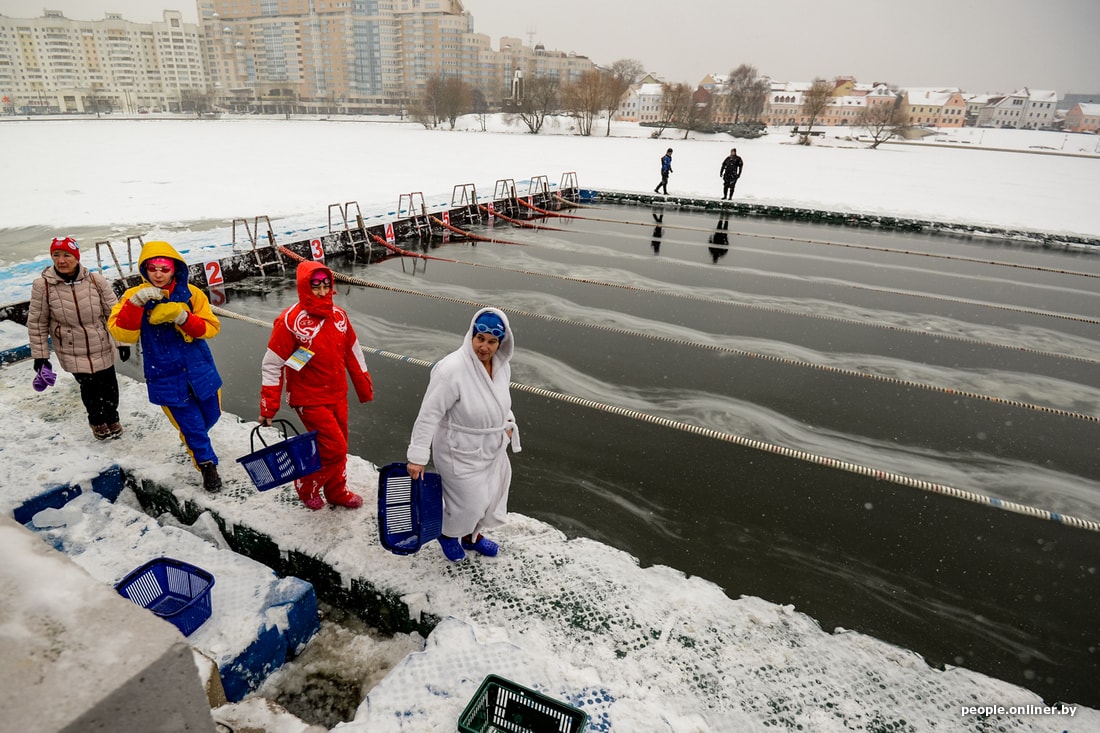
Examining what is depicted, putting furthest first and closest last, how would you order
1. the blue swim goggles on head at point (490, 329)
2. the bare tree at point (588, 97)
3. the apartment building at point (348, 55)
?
the apartment building at point (348, 55)
the bare tree at point (588, 97)
the blue swim goggles on head at point (490, 329)

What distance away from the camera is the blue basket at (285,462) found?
129 inches

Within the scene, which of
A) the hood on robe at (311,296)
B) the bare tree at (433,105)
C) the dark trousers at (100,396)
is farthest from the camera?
the bare tree at (433,105)

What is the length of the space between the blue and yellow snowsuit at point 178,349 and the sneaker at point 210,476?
5 cm

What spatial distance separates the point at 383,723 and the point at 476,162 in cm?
3240

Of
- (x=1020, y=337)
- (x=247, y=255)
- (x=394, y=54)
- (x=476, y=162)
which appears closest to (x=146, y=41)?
(x=394, y=54)

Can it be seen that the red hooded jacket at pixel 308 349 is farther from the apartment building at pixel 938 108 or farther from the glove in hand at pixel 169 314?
the apartment building at pixel 938 108

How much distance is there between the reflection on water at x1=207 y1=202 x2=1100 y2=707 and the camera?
3.63m

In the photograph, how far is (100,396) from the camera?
423cm

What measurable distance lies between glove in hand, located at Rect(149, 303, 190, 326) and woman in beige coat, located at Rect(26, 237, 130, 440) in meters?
1.09

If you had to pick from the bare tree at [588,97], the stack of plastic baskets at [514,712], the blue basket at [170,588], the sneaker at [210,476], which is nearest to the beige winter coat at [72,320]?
the sneaker at [210,476]

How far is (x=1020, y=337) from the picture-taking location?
852 centimetres

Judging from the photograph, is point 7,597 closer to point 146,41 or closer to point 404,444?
point 404,444

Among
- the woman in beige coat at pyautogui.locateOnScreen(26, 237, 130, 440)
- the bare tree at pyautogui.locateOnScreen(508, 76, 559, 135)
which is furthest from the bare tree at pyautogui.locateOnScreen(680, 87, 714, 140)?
the woman in beige coat at pyautogui.locateOnScreen(26, 237, 130, 440)

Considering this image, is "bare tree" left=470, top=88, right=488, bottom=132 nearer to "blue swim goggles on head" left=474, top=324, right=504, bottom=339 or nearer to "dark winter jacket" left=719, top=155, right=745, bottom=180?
"dark winter jacket" left=719, top=155, right=745, bottom=180
